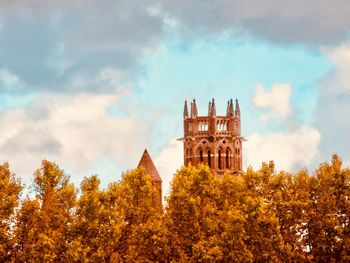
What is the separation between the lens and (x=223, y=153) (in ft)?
556

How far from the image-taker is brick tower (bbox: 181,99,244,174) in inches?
6644

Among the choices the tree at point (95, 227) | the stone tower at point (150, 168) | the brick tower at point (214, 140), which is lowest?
the tree at point (95, 227)

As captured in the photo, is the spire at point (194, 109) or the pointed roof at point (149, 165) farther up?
the spire at point (194, 109)

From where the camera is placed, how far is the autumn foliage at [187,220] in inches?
2657

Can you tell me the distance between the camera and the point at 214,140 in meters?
171

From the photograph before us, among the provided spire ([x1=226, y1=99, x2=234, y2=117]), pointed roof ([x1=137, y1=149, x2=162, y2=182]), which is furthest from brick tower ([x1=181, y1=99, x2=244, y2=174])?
pointed roof ([x1=137, y1=149, x2=162, y2=182])

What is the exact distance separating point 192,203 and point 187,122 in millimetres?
102247

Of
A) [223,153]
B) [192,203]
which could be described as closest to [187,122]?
[223,153]

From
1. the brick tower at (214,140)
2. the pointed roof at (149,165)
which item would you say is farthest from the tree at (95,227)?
the brick tower at (214,140)

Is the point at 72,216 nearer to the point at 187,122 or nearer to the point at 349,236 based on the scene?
the point at 349,236

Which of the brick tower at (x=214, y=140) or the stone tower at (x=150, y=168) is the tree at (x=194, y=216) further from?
the brick tower at (x=214, y=140)

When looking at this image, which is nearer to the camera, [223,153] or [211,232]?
[211,232]

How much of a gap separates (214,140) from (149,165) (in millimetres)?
37475

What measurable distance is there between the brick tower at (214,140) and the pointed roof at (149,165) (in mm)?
31945
